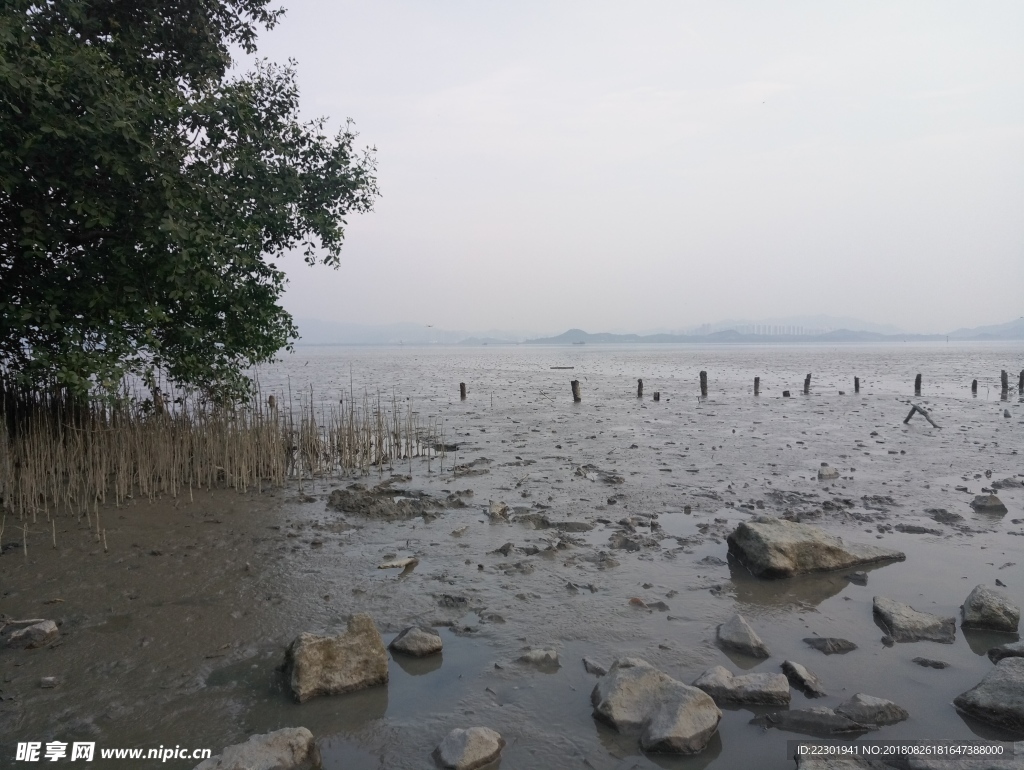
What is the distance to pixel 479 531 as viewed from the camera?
787 centimetres

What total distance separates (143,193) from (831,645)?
8.44 meters

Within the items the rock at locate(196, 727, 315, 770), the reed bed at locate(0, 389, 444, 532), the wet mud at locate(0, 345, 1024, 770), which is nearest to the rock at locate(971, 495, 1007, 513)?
the wet mud at locate(0, 345, 1024, 770)

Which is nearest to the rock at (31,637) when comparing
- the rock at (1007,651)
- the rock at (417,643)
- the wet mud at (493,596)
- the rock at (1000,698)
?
the wet mud at (493,596)

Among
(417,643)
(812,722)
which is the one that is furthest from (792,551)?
(417,643)

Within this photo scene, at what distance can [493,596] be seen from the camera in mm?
5824

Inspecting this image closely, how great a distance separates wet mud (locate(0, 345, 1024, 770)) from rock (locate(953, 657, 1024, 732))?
0.34 feet

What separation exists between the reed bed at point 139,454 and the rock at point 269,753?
19.0 feet

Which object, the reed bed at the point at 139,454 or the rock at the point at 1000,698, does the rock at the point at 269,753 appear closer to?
the rock at the point at 1000,698

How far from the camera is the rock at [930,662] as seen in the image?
4516 millimetres

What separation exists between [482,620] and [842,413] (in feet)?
62.5

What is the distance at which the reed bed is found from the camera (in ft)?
27.1

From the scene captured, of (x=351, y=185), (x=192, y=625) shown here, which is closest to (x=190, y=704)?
(x=192, y=625)

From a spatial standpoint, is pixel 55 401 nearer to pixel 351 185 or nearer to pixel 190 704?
pixel 351 185

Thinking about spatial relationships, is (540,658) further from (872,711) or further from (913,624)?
(913,624)
